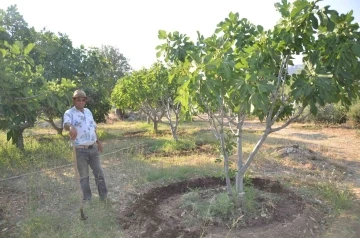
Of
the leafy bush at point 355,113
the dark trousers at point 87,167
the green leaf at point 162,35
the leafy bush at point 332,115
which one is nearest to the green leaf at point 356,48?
the green leaf at point 162,35

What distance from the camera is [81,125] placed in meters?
4.29

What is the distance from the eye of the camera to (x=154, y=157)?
784 centimetres

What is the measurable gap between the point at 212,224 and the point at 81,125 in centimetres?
224

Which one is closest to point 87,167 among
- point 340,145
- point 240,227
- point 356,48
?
point 240,227

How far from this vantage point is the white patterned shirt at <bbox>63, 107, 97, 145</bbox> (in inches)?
167

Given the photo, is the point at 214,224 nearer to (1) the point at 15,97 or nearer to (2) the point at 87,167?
(2) the point at 87,167

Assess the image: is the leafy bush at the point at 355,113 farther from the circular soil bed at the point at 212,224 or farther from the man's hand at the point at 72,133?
the man's hand at the point at 72,133

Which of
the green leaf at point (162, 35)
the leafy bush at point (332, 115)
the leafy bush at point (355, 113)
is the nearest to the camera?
the green leaf at point (162, 35)

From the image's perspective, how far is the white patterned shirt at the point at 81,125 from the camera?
167 inches

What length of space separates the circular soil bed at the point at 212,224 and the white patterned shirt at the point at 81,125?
45.9 inches

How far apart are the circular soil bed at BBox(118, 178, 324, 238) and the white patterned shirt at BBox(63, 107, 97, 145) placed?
1.17 metres

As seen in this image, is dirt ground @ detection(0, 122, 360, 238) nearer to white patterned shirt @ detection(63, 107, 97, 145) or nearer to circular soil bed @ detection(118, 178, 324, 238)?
circular soil bed @ detection(118, 178, 324, 238)

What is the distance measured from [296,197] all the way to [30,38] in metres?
8.06

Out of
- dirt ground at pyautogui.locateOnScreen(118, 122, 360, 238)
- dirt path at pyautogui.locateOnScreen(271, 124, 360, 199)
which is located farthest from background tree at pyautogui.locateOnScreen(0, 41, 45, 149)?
dirt path at pyautogui.locateOnScreen(271, 124, 360, 199)
